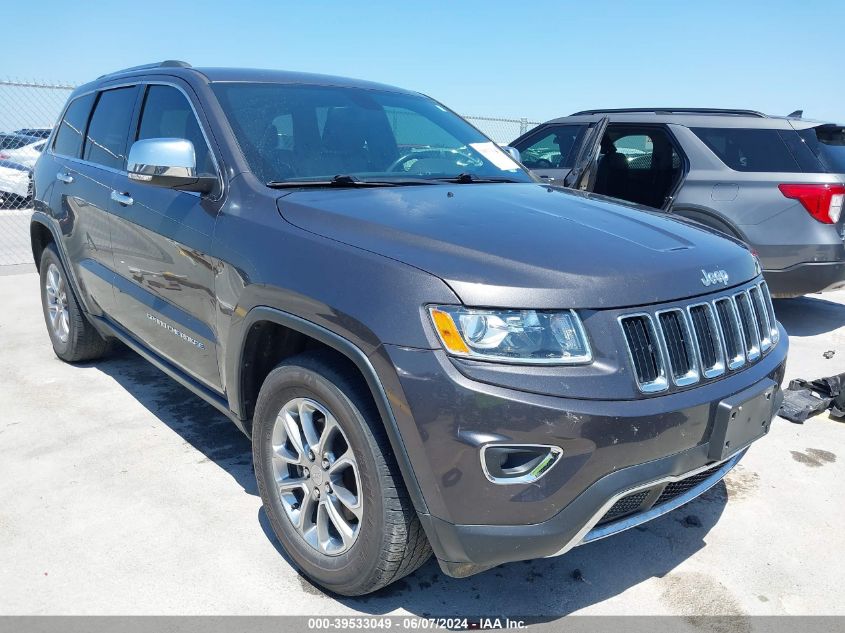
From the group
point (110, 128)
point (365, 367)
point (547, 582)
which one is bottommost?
point (547, 582)

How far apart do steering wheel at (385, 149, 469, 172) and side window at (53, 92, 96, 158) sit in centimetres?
232

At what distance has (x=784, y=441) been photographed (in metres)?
3.95

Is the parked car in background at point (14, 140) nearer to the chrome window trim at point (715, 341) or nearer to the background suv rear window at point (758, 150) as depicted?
the background suv rear window at point (758, 150)

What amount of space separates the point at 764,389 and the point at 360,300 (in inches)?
55.5

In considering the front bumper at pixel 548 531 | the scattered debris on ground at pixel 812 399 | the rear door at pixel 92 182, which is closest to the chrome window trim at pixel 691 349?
the front bumper at pixel 548 531

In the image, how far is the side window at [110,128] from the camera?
392 cm

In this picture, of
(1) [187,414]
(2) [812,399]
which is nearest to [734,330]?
(2) [812,399]

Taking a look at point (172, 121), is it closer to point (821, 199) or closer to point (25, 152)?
point (821, 199)

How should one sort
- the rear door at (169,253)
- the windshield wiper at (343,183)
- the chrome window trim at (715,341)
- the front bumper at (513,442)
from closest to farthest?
the front bumper at (513,442), the chrome window trim at (715,341), the windshield wiper at (343,183), the rear door at (169,253)

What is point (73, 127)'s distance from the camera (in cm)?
470

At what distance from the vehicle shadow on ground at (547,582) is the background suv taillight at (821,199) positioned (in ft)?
12.1

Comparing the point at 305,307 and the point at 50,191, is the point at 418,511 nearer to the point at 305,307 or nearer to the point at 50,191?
the point at 305,307

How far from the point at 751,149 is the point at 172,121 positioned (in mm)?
4749

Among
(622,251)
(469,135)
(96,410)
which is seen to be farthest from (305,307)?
(96,410)
